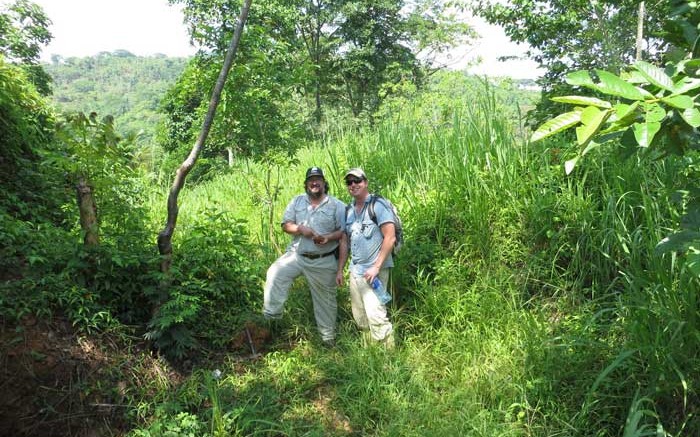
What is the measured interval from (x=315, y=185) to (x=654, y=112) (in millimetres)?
3037

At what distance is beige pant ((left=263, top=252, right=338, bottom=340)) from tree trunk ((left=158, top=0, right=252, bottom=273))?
2.93ft

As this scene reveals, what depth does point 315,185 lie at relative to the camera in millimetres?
3930

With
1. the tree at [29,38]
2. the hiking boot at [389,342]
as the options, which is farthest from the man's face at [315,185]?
the tree at [29,38]

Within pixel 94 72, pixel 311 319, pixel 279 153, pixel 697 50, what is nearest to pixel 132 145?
pixel 279 153

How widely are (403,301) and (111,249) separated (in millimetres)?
2536

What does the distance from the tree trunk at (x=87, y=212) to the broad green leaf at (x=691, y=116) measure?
382cm

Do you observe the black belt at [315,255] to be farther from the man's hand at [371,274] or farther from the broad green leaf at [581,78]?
the broad green leaf at [581,78]

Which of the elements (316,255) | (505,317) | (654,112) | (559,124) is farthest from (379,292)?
(654,112)

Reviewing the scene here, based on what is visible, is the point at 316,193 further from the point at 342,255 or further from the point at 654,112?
the point at 654,112

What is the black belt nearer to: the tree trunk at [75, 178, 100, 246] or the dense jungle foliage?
the dense jungle foliage

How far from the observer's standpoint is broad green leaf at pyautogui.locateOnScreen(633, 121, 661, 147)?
1.03 meters

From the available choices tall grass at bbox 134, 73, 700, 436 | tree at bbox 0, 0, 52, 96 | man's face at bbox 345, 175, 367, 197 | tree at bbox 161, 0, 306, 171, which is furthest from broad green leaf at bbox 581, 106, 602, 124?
tree at bbox 0, 0, 52, 96

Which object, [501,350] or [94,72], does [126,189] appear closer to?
[501,350]

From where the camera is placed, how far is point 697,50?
4.46 feet
